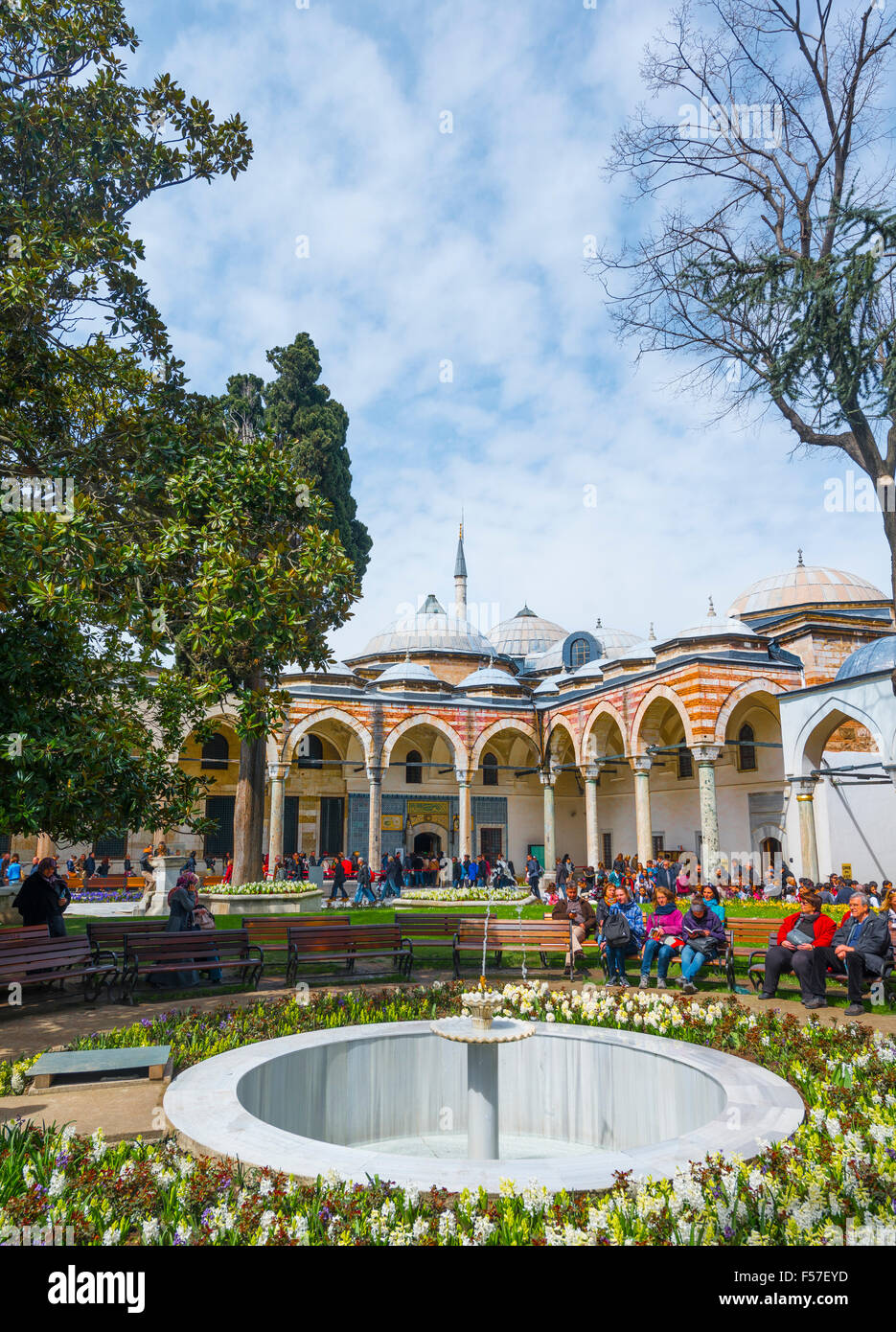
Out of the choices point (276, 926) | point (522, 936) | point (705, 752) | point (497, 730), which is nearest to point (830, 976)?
point (522, 936)

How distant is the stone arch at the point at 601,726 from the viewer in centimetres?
2158

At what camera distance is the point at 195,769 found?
84.9ft

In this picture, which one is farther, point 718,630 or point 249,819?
point 718,630

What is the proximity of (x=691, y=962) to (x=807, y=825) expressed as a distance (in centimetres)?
870

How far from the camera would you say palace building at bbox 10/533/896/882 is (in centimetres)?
1750

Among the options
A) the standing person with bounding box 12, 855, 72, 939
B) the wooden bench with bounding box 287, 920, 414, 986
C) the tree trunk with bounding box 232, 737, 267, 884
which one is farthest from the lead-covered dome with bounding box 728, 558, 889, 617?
the standing person with bounding box 12, 855, 72, 939

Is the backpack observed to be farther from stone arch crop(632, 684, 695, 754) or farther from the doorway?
the doorway

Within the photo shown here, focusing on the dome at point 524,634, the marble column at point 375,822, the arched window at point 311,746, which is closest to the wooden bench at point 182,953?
the marble column at point 375,822

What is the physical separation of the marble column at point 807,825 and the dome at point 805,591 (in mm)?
10734

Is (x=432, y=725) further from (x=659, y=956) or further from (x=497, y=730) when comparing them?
(x=659, y=956)

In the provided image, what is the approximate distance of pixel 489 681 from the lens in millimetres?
25953
